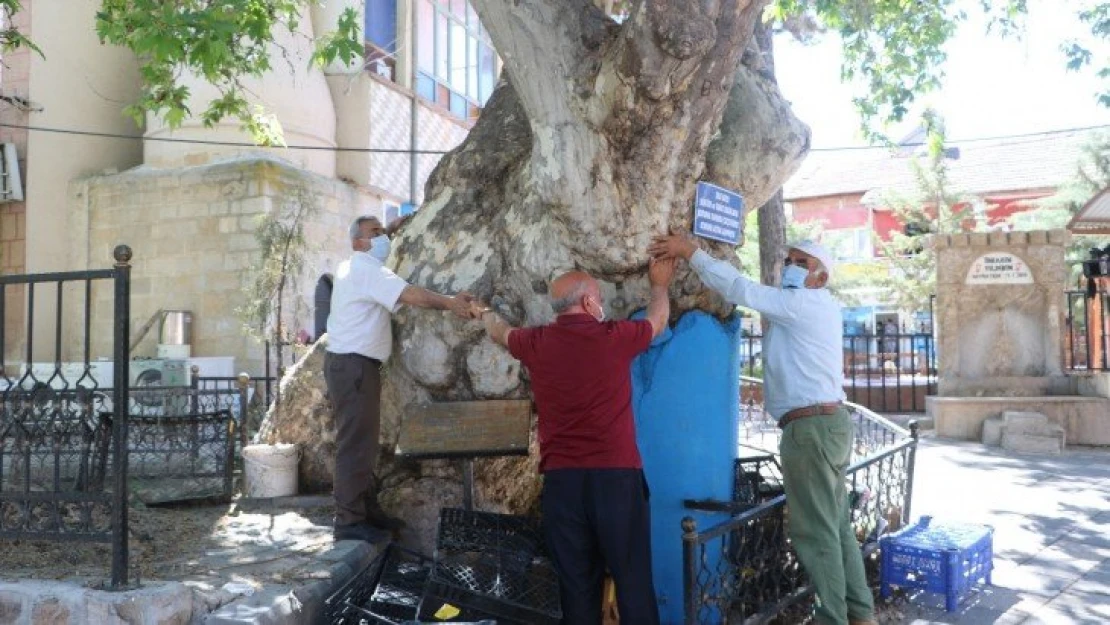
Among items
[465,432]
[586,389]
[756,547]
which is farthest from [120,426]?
[756,547]

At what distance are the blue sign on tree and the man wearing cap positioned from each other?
0.30m

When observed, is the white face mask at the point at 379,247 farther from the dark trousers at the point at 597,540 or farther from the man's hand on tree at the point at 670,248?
the dark trousers at the point at 597,540

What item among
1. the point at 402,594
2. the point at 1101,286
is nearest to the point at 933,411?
the point at 1101,286

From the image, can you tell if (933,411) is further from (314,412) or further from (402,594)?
(402,594)

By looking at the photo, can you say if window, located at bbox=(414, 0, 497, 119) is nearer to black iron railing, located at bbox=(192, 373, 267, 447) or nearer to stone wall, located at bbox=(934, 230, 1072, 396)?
black iron railing, located at bbox=(192, 373, 267, 447)

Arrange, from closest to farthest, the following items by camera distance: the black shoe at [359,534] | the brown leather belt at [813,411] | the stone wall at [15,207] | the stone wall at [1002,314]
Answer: the brown leather belt at [813,411] → the black shoe at [359,534] → the stone wall at [1002,314] → the stone wall at [15,207]

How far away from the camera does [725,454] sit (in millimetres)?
4703

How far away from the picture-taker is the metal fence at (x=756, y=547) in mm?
3855

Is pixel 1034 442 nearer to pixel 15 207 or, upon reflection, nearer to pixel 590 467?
pixel 590 467

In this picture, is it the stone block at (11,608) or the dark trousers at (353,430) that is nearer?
the stone block at (11,608)

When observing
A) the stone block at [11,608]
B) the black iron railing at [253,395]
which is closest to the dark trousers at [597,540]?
the stone block at [11,608]

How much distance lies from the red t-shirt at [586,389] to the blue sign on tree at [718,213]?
3.87ft

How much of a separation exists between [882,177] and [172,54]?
115ft

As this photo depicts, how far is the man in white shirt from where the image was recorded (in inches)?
189
